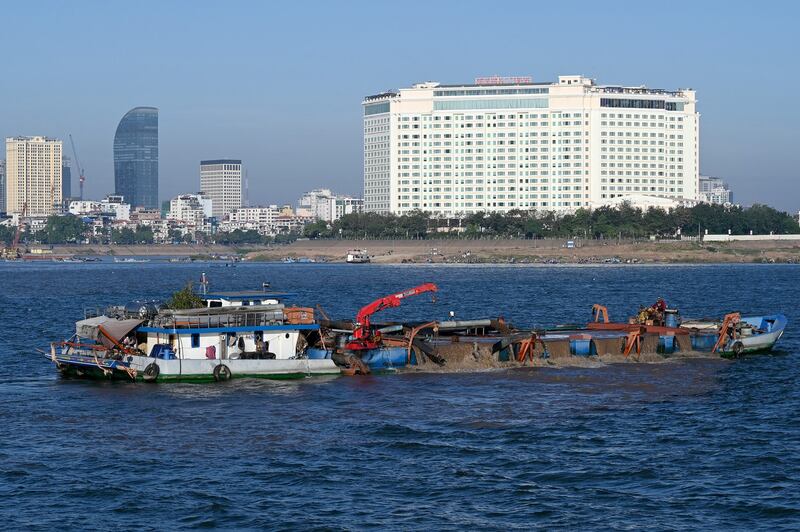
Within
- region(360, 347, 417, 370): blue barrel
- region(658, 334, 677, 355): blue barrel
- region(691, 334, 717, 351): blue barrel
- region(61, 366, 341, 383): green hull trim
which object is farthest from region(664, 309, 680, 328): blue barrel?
region(61, 366, 341, 383): green hull trim

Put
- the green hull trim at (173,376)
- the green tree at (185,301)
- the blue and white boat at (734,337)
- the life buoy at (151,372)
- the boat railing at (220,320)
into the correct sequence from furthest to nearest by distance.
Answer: the blue and white boat at (734,337)
the green tree at (185,301)
the boat railing at (220,320)
the green hull trim at (173,376)
the life buoy at (151,372)

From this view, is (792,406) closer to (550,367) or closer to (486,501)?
(550,367)

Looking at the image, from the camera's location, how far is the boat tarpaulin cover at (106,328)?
179 ft

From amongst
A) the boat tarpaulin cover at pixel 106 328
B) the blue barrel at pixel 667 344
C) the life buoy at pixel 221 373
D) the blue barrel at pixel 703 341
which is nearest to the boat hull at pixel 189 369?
the life buoy at pixel 221 373

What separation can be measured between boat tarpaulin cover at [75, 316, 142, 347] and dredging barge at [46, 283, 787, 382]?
0.05 metres

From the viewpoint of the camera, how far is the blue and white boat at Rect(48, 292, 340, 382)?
53969mm

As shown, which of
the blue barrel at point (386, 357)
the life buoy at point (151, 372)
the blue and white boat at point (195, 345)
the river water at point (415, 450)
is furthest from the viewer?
the blue barrel at point (386, 357)

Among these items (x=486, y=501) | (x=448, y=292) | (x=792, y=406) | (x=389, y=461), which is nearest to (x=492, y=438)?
(x=389, y=461)

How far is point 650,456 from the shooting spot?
1570 inches

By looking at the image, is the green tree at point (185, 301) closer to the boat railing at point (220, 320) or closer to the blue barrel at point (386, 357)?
the boat railing at point (220, 320)

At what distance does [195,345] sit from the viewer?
54844 millimetres

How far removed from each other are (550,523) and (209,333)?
26329 millimetres

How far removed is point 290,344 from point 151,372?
22.2 feet

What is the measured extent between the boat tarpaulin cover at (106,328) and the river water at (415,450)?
2.25m
